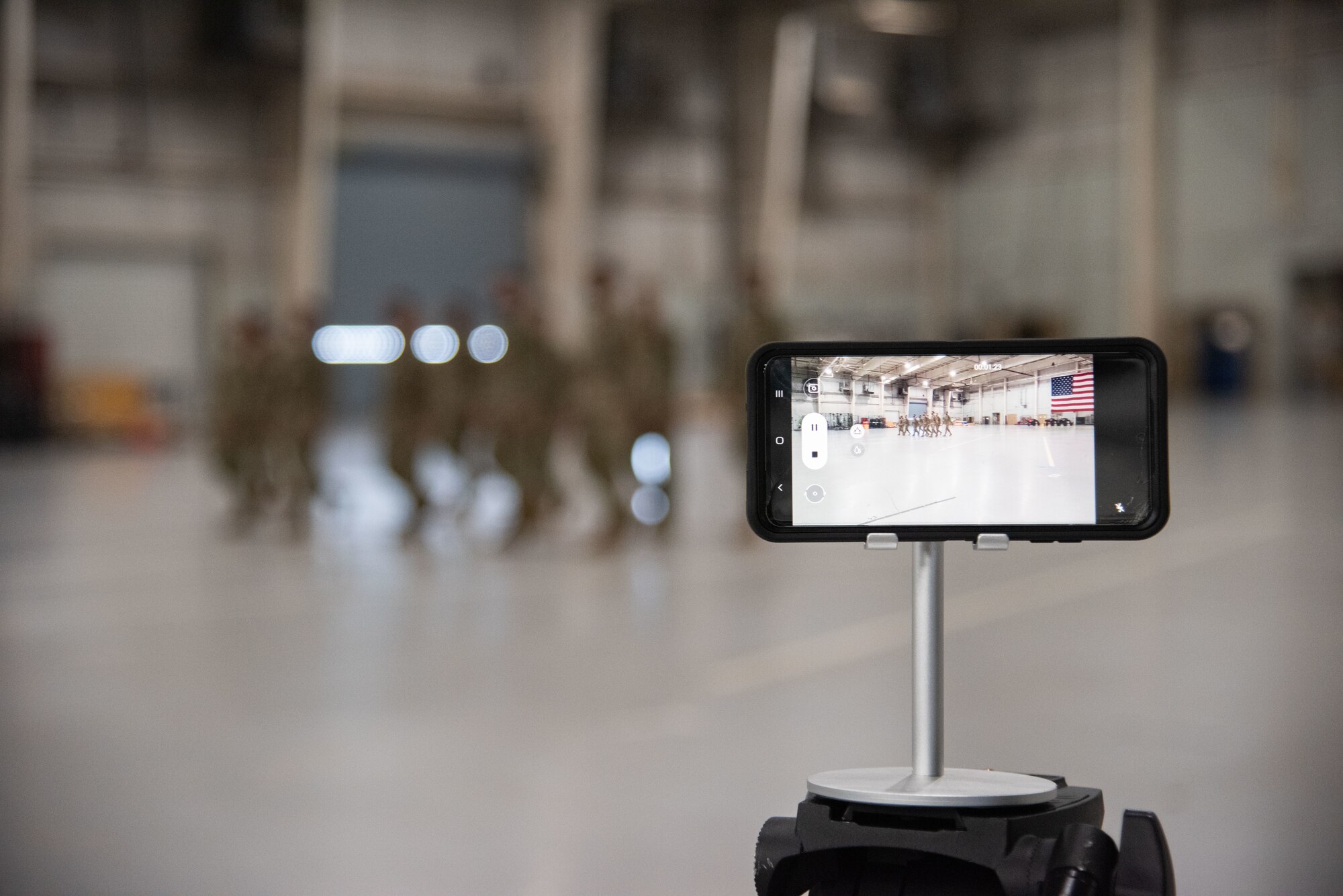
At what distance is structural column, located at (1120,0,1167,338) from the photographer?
1113 inches

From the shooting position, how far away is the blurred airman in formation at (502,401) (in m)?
9.32

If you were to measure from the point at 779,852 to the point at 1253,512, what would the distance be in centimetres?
910

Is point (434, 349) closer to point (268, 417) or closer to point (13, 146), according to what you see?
point (268, 417)

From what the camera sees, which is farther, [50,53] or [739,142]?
[739,142]

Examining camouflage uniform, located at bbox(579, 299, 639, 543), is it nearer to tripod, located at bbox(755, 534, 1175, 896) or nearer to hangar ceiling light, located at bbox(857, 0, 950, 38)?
tripod, located at bbox(755, 534, 1175, 896)

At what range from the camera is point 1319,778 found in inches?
137

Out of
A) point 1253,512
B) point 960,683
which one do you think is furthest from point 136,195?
point 960,683

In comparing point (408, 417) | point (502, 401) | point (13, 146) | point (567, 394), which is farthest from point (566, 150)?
point (502, 401)

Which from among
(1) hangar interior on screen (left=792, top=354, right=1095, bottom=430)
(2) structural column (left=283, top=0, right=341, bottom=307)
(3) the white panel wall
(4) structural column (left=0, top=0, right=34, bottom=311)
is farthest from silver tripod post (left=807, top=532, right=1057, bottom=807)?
(3) the white panel wall

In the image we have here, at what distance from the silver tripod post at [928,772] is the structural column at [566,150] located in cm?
2434

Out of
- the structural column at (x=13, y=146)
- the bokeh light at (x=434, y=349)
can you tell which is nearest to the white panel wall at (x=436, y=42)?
the structural column at (x=13, y=146)

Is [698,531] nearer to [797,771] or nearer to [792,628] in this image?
[792,628]

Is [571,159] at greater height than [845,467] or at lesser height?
greater

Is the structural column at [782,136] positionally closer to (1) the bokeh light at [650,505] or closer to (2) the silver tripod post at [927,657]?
(1) the bokeh light at [650,505]
